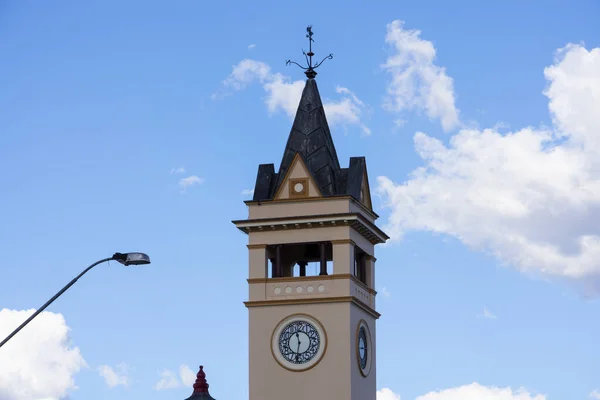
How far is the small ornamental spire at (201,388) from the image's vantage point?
60562 millimetres

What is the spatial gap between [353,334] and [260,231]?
570 cm

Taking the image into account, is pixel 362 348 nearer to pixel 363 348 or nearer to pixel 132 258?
pixel 363 348

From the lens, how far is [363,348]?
211ft

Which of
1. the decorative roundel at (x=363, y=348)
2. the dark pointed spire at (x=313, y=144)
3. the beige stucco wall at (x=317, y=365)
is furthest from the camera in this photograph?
the dark pointed spire at (x=313, y=144)

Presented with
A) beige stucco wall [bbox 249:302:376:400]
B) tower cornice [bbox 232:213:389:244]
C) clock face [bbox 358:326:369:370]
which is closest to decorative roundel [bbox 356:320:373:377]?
clock face [bbox 358:326:369:370]

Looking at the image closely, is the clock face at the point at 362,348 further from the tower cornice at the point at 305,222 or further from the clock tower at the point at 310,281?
the tower cornice at the point at 305,222

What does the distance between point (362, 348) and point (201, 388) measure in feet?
23.9

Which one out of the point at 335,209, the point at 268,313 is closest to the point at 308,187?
the point at 335,209

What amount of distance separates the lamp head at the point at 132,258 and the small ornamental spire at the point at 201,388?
76.6 feet

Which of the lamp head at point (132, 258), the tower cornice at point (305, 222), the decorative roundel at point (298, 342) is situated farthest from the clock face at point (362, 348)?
the lamp head at point (132, 258)

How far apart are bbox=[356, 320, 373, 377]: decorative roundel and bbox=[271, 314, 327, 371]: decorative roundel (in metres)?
1.81

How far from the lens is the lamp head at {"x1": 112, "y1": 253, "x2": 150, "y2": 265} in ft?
124

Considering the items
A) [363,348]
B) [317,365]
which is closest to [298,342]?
[317,365]

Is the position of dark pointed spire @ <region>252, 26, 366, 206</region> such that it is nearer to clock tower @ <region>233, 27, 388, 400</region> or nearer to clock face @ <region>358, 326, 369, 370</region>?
clock tower @ <region>233, 27, 388, 400</region>
